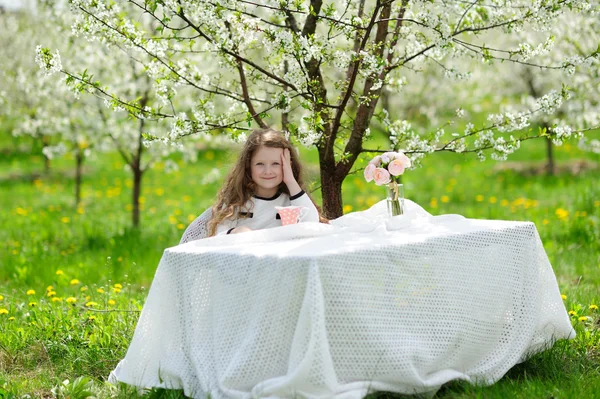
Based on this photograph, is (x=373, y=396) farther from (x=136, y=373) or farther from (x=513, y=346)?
(x=136, y=373)

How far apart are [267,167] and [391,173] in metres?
0.67

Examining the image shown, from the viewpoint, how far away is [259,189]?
414 centimetres

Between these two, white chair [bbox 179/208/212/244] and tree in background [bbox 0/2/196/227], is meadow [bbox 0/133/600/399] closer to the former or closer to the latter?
white chair [bbox 179/208/212/244]

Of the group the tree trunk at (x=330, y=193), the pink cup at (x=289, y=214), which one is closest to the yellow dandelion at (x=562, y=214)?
the tree trunk at (x=330, y=193)

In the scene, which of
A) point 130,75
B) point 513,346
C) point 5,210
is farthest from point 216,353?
point 5,210

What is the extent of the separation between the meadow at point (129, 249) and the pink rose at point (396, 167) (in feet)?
2.56

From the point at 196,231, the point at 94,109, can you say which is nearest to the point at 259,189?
the point at 196,231

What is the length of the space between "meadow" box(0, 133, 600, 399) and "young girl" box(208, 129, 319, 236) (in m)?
0.31

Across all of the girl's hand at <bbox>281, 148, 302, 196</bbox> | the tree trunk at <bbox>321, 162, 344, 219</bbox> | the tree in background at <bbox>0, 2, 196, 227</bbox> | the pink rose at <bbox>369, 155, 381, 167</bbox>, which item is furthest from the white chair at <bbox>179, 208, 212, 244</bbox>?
the tree in background at <bbox>0, 2, 196, 227</bbox>

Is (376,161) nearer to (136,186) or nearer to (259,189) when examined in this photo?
(259,189)

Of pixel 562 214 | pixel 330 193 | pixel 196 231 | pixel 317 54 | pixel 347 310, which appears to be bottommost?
pixel 562 214

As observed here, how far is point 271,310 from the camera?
9.65ft

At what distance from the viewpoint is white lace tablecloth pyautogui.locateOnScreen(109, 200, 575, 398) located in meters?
2.88

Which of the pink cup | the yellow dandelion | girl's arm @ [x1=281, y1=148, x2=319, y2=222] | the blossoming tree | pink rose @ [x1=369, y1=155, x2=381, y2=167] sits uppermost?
the blossoming tree
